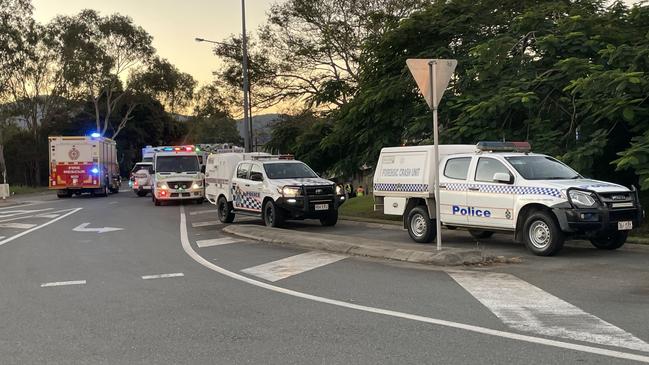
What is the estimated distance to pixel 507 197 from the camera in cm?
1095

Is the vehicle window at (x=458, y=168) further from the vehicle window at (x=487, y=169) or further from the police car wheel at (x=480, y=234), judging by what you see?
the police car wheel at (x=480, y=234)

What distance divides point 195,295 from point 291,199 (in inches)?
307

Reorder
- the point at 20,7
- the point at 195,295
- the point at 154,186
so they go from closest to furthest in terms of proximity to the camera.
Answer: the point at 195,295
the point at 154,186
the point at 20,7

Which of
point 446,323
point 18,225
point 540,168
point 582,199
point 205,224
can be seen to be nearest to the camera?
point 446,323

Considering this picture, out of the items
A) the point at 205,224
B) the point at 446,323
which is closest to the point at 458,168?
the point at 446,323

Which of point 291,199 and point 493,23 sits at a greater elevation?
point 493,23

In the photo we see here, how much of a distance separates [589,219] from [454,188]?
2825 mm

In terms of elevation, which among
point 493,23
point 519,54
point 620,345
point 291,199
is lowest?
point 620,345

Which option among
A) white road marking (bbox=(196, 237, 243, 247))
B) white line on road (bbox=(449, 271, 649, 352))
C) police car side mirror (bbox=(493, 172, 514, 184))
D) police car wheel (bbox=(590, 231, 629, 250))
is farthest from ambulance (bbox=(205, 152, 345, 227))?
white line on road (bbox=(449, 271, 649, 352))

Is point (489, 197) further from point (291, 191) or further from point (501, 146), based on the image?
point (291, 191)

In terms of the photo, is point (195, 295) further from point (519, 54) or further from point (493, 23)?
point (493, 23)

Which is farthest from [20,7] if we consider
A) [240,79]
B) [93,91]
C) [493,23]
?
[493,23]

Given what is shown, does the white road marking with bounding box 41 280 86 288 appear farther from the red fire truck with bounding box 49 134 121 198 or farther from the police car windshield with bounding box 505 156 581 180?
the red fire truck with bounding box 49 134 121 198

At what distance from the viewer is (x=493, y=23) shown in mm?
18547
